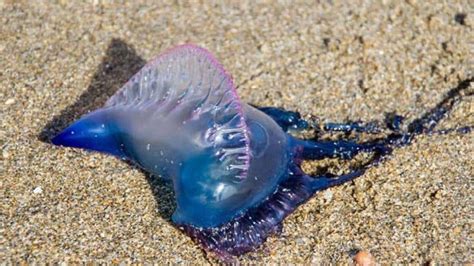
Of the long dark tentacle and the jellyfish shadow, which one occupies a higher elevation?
the long dark tentacle

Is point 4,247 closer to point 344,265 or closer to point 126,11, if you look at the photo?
point 344,265

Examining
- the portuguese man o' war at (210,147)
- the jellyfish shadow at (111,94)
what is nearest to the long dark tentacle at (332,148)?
the portuguese man o' war at (210,147)

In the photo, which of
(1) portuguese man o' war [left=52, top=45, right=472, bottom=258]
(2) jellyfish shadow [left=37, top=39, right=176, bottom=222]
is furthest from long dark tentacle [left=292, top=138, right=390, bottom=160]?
(2) jellyfish shadow [left=37, top=39, right=176, bottom=222]

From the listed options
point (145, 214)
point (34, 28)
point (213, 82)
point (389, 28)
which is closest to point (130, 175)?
point (145, 214)

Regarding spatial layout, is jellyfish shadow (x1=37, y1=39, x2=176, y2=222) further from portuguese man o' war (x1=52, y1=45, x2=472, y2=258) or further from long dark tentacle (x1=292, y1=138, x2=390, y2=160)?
long dark tentacle (x1=292, y1=138, x2=390, y2=160)

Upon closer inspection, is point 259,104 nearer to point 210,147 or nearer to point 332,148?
point 332,148

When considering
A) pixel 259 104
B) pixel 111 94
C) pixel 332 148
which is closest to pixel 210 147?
pixel 332 148

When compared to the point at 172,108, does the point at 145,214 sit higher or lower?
lower
